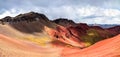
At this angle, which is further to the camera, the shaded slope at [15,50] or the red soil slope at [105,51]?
the shaded slope at [15,50]

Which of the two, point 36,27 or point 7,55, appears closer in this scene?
point 7,55

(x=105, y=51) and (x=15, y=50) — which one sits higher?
(x=15, y=50)

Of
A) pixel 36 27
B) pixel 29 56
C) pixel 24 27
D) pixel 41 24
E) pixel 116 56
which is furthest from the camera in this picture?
pixel 41 24

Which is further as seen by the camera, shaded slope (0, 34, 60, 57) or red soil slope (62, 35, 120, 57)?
shaded slope (0, 34, 60, 57)

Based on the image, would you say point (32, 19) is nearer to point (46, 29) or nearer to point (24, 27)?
point (46, 29)

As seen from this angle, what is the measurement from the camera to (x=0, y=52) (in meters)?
56.4

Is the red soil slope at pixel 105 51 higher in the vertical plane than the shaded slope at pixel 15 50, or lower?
lower

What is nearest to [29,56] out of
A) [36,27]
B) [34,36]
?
[34,36]

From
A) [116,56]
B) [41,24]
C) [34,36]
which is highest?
[41,24]

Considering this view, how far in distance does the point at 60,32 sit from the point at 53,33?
1836cm

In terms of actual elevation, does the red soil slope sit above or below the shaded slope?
below

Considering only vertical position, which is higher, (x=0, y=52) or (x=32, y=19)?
(x=32, y=19)

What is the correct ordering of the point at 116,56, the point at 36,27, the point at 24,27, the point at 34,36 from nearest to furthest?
the point at 116,56
the point at 34,36
the point at 24,27
the point at 36,27

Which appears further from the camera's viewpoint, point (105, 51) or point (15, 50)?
point (15, 50)
